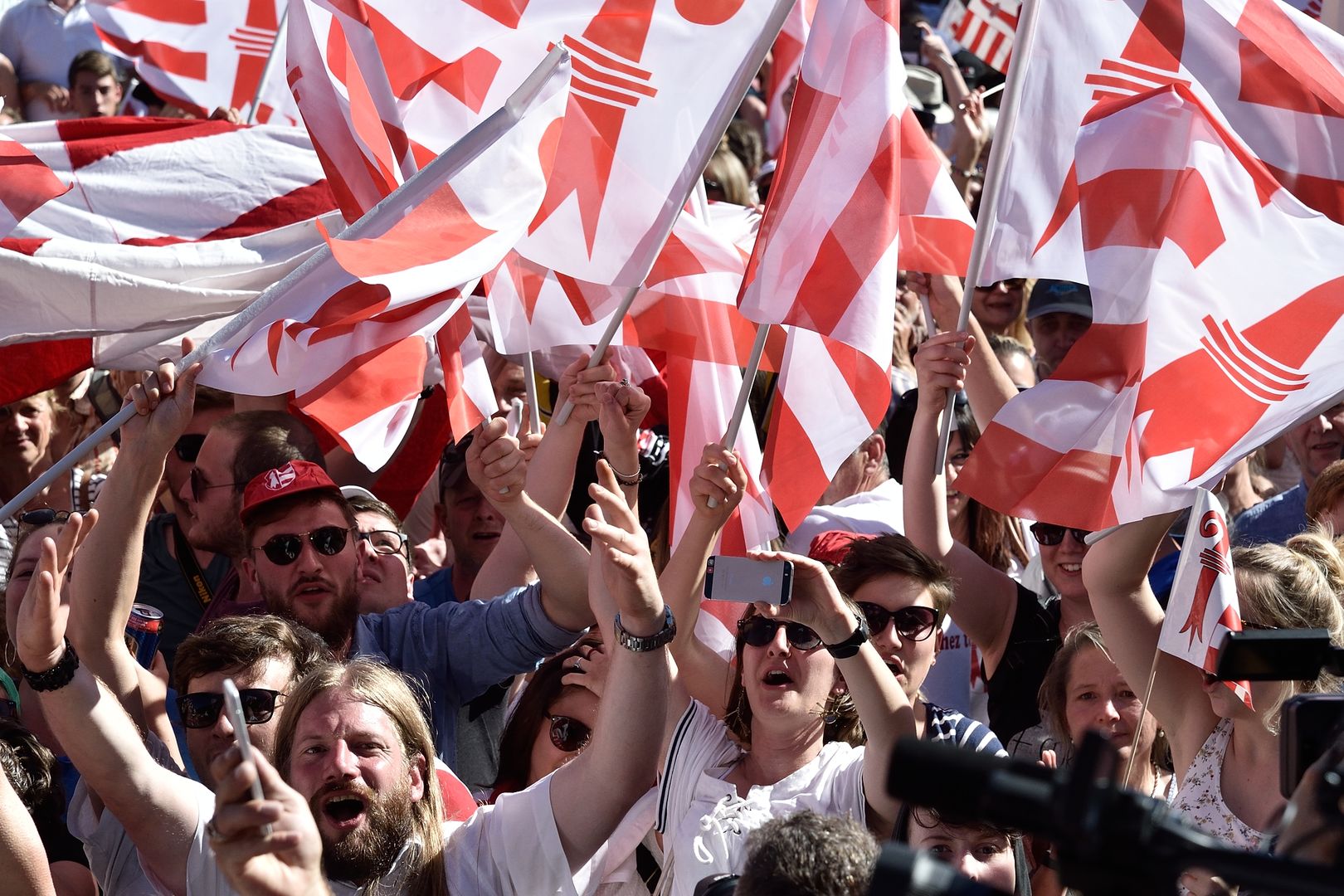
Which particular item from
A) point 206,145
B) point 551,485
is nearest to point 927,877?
point 551,485

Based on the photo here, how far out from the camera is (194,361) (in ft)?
13.6

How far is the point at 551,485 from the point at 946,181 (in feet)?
4.58

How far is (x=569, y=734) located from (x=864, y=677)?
945mm

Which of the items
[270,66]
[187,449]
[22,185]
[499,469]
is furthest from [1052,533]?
[270,66]

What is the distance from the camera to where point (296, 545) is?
4.39 m

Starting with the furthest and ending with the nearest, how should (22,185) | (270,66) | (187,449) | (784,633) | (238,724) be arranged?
(270,66) < (187,449) < (22,185) < (784,633) < (238,724)

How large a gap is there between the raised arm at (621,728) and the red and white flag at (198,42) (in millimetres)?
4150

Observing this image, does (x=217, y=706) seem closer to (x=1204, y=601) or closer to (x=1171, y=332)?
(x=1204, y=601)

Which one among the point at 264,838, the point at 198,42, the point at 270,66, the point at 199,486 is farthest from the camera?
the point at 198,42

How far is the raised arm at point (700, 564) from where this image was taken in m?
3.99

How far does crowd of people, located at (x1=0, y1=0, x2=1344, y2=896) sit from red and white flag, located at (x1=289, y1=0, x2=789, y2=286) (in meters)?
0.46

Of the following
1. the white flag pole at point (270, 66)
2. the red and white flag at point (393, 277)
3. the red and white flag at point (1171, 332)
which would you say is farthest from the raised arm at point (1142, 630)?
the white flag pole at point (270, 66)

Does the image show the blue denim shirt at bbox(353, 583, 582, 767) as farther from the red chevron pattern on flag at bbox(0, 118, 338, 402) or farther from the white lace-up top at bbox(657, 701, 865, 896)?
the red chevron pattern on flag at bbox(0, 118, 338, 402)

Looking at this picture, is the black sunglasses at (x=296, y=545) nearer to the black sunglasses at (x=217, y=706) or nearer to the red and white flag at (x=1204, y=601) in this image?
the black sunglasses at (x=217, y=706)
